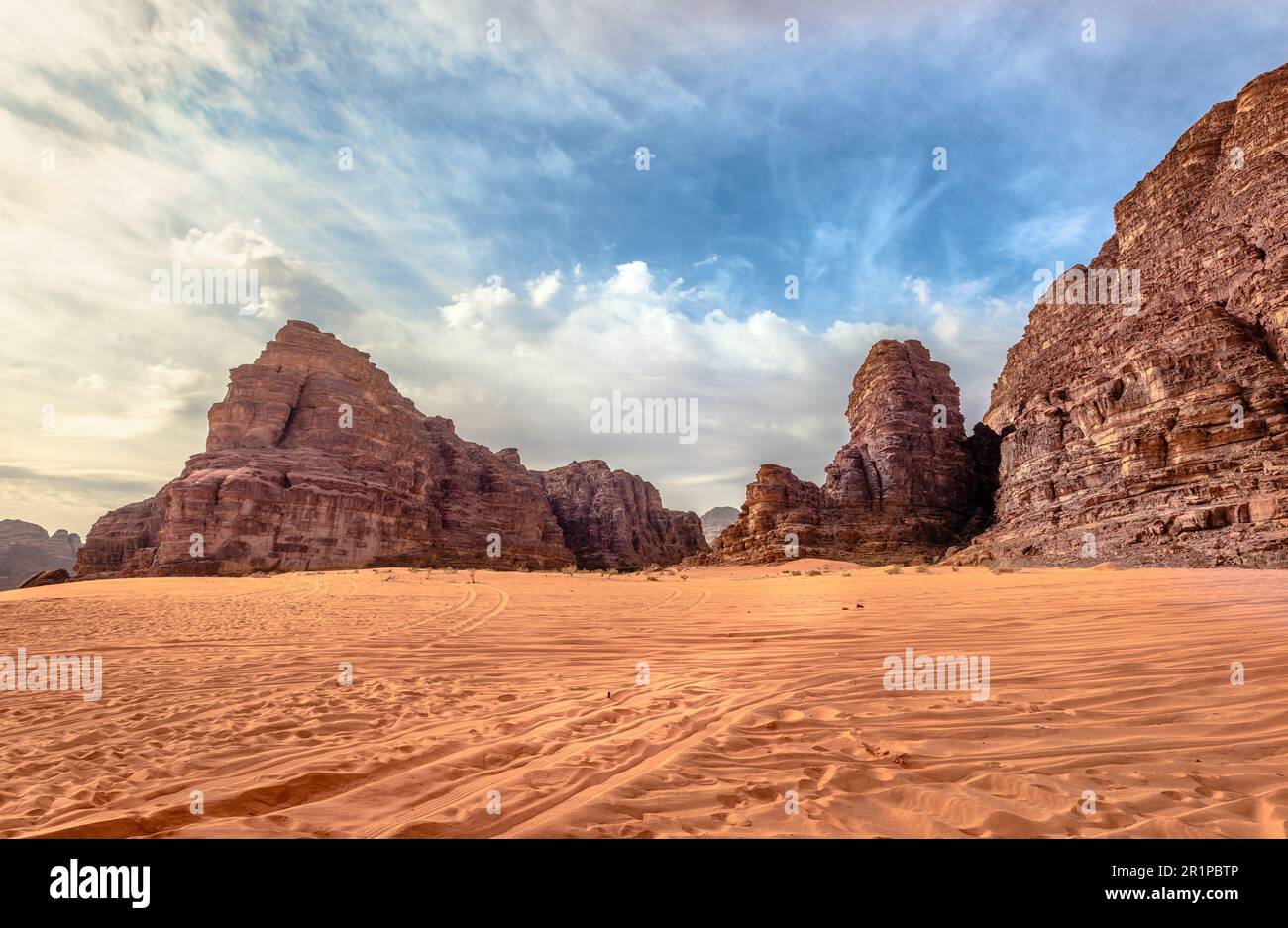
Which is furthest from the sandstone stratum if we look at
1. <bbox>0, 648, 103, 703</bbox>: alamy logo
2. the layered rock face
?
<bbox>0, 648, 103, 703</bbox>: alamy logo

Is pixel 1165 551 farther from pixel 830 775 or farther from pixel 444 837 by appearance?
pixel 444 837

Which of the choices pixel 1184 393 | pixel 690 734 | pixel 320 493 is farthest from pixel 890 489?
pixel 320 493

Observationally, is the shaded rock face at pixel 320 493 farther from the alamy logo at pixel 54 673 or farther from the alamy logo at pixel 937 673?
the alamy logo at pixel 937 673

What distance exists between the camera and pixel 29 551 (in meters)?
102

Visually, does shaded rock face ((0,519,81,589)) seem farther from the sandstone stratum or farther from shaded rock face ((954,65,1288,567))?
shaded rock face ((954,65,1288,567))

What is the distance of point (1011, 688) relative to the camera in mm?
4371

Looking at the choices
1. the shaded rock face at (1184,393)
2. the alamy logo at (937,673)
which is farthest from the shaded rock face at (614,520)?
the alamy logo at (937,673)

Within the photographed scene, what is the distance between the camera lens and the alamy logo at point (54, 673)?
5484mm

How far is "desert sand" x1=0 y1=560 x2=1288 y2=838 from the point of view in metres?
2.45

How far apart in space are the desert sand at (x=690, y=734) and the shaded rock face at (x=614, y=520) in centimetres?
5956
